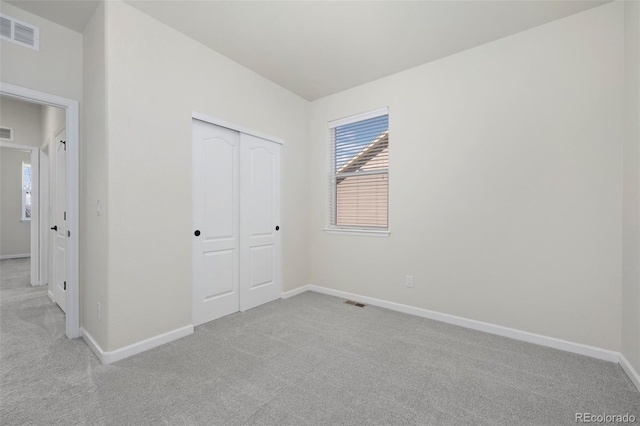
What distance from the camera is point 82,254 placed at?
8.40 ft

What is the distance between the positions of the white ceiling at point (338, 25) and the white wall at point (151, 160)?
0.79 feet

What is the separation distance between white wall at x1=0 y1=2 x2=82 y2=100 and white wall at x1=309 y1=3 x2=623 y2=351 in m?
3.03

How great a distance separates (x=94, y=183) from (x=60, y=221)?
1.33m

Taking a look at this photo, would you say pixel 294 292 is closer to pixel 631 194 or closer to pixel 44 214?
pixel 631 194

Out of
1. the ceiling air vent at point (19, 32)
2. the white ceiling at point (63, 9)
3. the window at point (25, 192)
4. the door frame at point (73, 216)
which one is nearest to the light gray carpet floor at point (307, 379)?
the door frame at point (73, 216)

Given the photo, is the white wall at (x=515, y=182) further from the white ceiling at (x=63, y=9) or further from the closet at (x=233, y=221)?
the white ceiling at (x=63, y=9)

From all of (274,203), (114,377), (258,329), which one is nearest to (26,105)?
(274,203)

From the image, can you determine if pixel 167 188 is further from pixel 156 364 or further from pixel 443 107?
pixel 443 107

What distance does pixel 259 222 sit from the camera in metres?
3.48

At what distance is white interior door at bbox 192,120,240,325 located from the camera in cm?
281

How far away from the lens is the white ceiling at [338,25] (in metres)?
2.21


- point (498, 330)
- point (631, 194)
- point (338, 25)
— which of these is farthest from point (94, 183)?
point (631, 194)

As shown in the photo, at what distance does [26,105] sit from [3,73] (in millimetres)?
3414

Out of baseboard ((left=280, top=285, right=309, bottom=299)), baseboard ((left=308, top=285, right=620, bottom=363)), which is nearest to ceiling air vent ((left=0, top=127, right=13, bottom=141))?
baseboard ((left=280, top=285, right=309, bottom=299))
